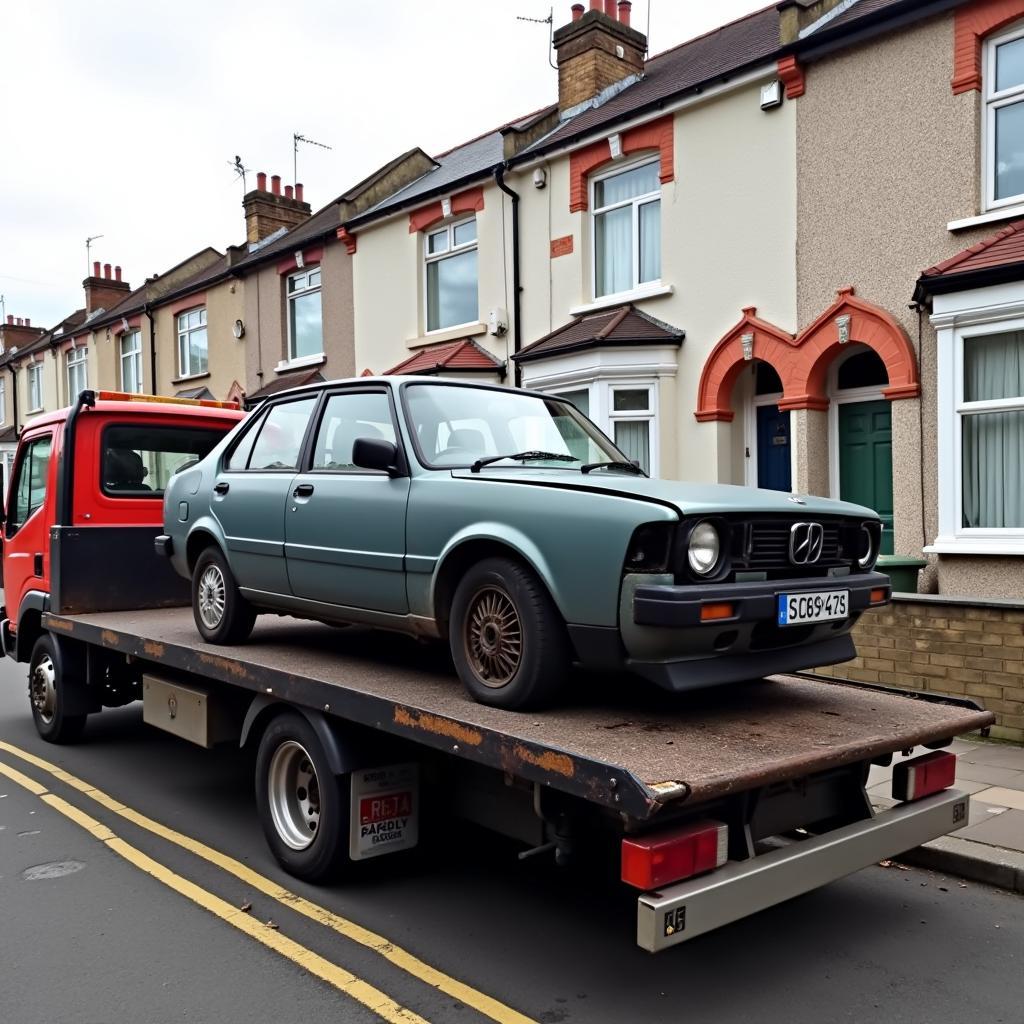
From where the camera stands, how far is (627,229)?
1299 centimetres

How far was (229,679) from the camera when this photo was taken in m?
5.05

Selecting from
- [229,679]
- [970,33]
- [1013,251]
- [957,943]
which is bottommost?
[957,943]

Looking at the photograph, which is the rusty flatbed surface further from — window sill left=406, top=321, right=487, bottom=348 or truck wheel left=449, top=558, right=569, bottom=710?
window sill left=406, top=321, right=487, bottom=348

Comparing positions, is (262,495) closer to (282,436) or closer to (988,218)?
(282,436)

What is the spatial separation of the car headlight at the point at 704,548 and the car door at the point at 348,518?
1.45m

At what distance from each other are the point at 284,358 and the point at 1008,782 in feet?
51.8

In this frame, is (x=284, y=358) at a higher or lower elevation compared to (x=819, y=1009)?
higher

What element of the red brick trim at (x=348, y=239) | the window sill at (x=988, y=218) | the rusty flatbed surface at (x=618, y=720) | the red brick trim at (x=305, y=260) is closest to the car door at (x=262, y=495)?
the rusty flatbed surface at (x=618, y=720)

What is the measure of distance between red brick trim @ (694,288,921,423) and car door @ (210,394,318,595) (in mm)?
6580

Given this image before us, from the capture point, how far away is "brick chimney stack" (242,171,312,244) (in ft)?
72.1

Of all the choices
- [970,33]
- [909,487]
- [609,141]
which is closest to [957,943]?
[909,487]

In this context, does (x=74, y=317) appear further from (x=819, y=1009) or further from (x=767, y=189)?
(x=819, y=1009)

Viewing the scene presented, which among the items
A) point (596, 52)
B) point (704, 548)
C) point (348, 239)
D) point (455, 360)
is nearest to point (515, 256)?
point (455, 360)

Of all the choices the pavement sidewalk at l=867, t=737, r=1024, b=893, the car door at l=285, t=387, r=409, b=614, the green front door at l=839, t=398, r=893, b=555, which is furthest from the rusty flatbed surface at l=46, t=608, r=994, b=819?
the green front door at l=839, t=398, r=893, b=555
